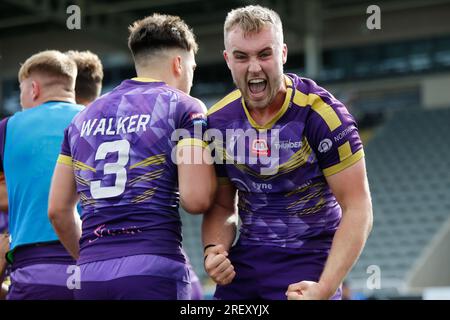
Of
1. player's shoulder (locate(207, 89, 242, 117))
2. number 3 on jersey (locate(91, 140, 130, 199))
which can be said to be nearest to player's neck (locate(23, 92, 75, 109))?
number 3 on jersey (locate(91, 140, 130, 199))

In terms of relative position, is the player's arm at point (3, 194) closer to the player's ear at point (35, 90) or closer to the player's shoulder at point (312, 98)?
the player's ear at point (35, 90)

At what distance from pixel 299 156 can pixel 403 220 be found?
45.3 ft

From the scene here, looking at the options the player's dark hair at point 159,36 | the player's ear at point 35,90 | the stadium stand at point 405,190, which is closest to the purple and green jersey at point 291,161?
the player's dark hair at point 159,36

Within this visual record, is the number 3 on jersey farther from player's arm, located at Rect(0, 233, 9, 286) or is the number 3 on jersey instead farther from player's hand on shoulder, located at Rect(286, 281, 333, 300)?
player's arm, located at Rect(0, 233, 9, 286)

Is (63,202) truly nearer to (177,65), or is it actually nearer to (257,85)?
(177,65)

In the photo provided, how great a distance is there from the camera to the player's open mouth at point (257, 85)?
9.69 ft

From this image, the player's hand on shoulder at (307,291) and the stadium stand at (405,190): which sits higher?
the stadium stand at (405,190)

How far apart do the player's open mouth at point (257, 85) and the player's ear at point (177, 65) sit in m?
0.48

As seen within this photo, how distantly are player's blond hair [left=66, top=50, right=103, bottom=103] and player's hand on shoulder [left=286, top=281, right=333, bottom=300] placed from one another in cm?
217

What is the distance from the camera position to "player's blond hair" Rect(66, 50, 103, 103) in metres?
4.45

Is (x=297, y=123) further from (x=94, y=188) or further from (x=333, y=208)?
(x=94, y=188)

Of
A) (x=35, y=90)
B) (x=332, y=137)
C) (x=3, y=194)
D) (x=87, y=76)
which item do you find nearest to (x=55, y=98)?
(x=35, y=90)

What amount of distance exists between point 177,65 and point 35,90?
1.10m

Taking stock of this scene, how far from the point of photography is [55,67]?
13.3ft
